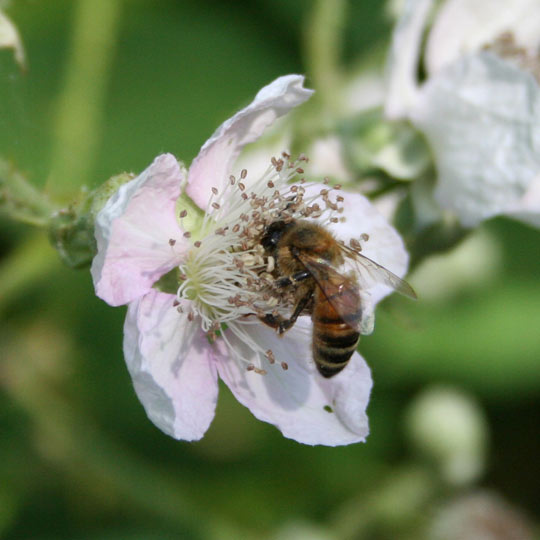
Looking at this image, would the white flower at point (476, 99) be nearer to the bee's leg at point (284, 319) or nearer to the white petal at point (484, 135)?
the white petal at point (484, 135)

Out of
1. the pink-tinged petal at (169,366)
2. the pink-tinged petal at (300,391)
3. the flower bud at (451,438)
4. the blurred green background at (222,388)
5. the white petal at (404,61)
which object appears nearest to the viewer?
the pink-tinged petal at (169,366)

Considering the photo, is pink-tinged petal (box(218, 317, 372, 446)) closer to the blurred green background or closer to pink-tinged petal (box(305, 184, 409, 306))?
pink-tinged petal (box(305, 184, 409, 306))

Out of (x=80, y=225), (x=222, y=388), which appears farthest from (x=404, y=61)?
Result: (x=222, y=388)

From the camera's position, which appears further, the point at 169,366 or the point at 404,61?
the point at 404,61

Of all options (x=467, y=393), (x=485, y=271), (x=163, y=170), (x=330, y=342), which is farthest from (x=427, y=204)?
(x=467, y=393)

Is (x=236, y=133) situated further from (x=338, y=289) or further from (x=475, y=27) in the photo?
(x=475, y=27)

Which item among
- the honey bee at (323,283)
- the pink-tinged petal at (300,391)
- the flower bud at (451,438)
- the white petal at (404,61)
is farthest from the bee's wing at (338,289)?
the flower bud at (451,438)

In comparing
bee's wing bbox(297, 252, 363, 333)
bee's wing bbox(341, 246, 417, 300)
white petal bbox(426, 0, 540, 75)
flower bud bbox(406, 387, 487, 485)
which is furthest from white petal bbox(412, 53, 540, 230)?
flower bud bbox(406, 387, 487, 485)
